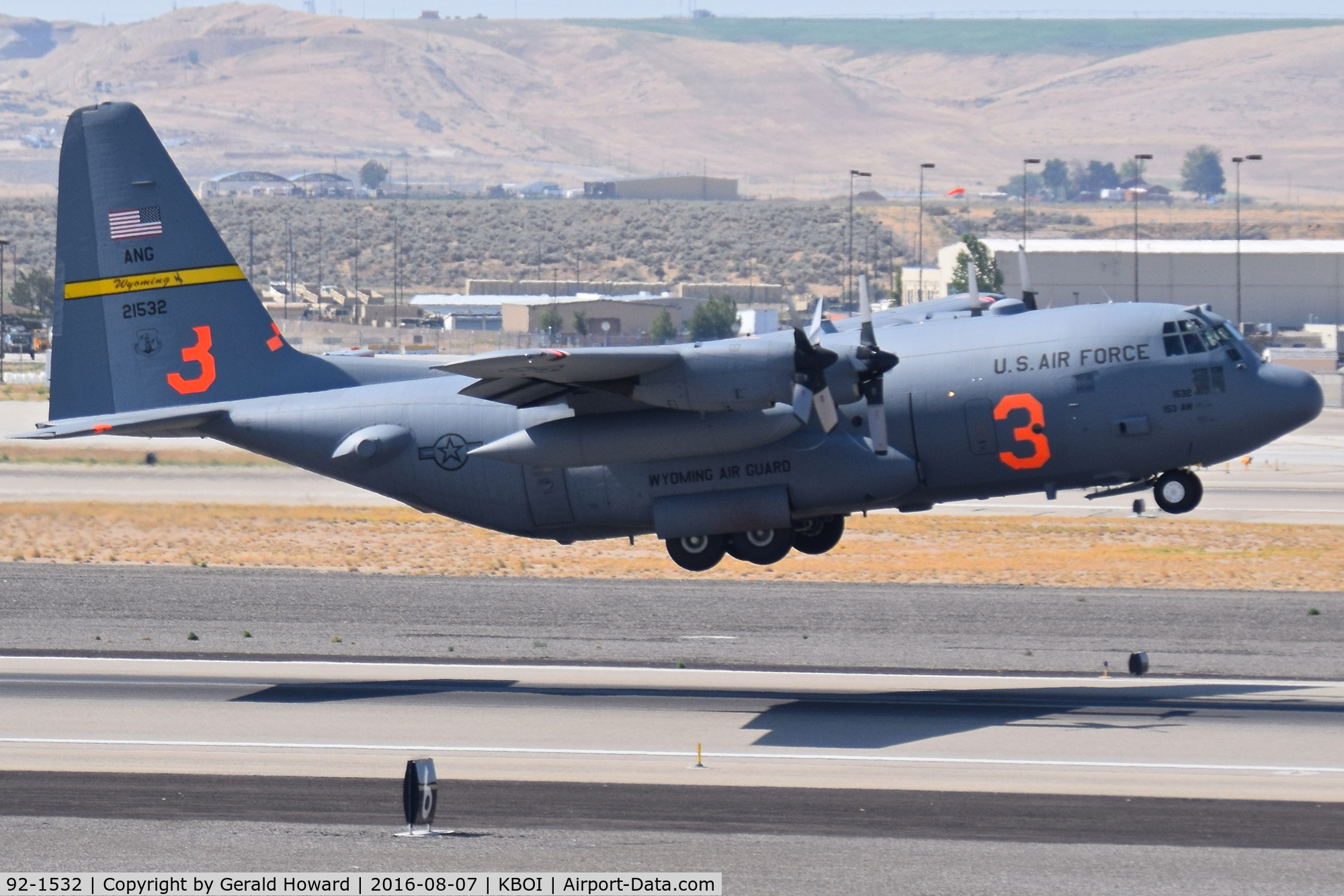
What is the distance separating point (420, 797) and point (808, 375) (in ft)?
35.4

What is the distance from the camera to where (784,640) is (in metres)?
36.9

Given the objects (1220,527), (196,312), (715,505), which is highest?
(196,312)

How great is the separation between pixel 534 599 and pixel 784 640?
834 cm

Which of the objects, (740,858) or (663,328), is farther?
(663,328)

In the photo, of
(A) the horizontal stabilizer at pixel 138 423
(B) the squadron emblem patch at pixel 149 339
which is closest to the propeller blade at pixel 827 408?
(A) the horizontal stabilizer at pixel 138 423

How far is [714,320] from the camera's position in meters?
132

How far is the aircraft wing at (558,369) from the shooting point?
90.0 feet

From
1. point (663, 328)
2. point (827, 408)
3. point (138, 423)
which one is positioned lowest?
point (663, 328)

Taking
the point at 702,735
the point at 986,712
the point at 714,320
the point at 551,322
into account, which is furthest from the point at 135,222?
the point at 551,322

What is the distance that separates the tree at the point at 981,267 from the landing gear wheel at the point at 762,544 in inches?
3151

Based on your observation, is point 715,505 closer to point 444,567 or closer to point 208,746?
point 208,746

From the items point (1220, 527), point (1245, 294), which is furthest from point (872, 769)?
point (1245, 294)

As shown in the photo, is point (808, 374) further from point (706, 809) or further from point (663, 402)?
point (706, 809)

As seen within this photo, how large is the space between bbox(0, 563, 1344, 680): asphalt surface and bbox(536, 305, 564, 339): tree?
293 feet
